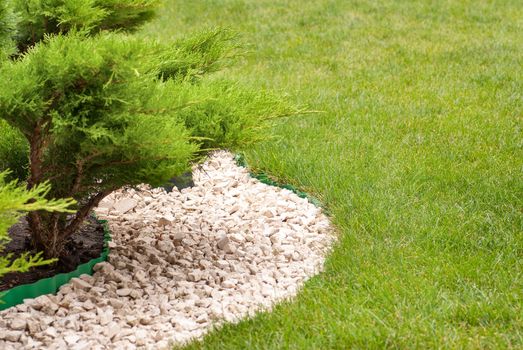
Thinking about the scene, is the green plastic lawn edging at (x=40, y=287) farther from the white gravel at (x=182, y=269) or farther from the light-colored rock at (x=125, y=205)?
the light-colored rock at (x=125, y=205)

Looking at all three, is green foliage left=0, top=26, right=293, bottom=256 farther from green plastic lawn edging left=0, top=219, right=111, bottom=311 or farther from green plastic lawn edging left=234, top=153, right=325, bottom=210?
green plastic lawn edging left=234, top=153, right=325, bottom=210

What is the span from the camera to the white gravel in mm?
3457

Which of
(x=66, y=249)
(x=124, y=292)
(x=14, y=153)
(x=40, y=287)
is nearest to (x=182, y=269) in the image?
(x=124, y=292)

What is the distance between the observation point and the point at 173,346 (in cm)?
330

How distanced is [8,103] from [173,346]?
115 centimetres

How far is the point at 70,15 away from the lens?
4152 mm

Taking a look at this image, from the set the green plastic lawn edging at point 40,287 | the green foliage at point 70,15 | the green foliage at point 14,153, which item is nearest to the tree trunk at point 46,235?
the green plastic lawn edging at point 40,287

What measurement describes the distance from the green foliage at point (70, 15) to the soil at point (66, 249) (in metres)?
1.03

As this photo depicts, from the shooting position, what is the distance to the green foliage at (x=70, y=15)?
4121 millimetres

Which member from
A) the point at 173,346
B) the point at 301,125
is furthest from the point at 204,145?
the point at 301,125

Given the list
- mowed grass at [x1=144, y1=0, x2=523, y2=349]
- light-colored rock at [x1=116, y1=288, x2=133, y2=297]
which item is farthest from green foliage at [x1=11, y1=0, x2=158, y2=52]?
light-colored rock at [x1=116, y1=288, x2=133, y2=297]

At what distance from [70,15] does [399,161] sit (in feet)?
7.67

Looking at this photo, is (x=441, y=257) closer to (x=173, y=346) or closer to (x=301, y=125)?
(x=173, y=346)

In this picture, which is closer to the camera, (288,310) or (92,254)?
(288,310)
